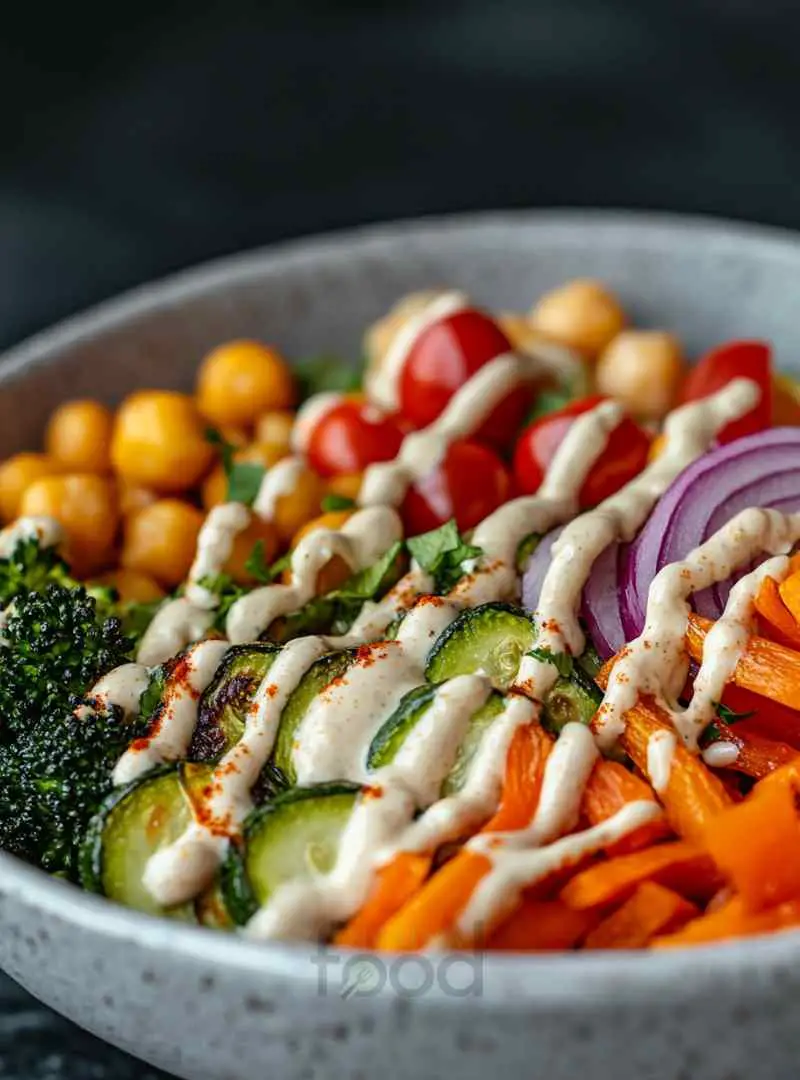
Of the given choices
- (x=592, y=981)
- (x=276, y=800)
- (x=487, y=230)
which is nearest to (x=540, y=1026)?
(x=592, y=981)

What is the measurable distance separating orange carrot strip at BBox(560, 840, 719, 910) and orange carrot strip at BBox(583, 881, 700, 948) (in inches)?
0.7

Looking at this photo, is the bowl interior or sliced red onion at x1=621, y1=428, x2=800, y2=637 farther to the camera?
the bowl interior

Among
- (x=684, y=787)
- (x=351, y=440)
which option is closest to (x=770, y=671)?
(x=684, y=787)

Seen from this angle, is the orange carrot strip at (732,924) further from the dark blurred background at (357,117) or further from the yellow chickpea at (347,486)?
the dark blurred background at (357,117)

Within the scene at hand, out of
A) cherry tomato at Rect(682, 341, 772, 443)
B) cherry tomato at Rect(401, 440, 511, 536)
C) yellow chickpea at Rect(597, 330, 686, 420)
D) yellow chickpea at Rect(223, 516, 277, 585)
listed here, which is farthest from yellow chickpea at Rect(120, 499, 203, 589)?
cherry tomato at Rect(682, 341, 772, 443)

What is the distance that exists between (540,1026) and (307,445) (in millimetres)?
1722

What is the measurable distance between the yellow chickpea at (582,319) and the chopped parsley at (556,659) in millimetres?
1340

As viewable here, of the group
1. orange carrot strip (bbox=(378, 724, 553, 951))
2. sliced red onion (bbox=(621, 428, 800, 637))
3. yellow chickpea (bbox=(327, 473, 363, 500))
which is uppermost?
sliced red onion (bbox=(621, 428, 800, 637))

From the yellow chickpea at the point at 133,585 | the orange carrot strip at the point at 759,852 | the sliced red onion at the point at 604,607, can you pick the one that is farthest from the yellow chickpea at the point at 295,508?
the orange carrot strip at the point at 759,852

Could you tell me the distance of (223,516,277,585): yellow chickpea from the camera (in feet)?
8.95

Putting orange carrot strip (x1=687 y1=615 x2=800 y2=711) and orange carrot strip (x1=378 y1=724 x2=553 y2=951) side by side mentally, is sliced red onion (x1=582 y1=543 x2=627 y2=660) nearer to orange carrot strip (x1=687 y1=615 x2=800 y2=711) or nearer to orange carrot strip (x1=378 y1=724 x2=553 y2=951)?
orange carrot strip (x1=687 y1=615 x2=800 y2=711)

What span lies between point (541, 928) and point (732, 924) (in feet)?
0.77

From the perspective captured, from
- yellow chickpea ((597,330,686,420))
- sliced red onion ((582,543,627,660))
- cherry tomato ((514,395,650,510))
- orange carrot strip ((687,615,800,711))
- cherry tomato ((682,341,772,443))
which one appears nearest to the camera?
orange carrot strip ((687,615,800,711))

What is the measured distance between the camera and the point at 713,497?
2.51 meters
